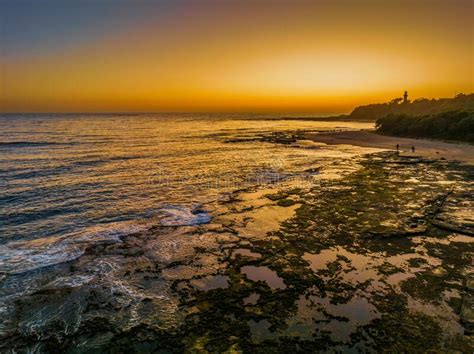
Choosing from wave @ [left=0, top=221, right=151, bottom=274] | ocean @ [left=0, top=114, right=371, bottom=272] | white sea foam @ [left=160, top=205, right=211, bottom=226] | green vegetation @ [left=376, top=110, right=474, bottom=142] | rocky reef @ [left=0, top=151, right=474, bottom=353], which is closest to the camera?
rocky reef @ [left=0, top=151, right=474, bottom=353]

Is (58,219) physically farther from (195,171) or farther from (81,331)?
(195,171)

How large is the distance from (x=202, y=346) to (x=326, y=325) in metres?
2.73

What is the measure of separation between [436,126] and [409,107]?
10063 cm

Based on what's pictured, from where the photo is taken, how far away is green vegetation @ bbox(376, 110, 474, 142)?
42.2 m

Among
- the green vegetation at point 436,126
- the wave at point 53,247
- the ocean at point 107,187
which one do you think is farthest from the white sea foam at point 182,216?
the green vegetation at point 436,126

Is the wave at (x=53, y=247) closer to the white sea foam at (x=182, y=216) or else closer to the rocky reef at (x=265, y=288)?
the rocky reef at (x=265, y=288)

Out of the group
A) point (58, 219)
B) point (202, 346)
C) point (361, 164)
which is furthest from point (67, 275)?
point (361, 164)

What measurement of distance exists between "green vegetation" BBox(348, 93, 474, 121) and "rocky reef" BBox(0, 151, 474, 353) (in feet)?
334

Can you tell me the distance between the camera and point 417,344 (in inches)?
233

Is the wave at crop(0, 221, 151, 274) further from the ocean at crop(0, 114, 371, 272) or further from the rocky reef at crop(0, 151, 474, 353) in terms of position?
the rocky reef at crop(0, 151, 474, 353)

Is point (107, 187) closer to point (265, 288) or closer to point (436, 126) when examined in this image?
point (265, 288)

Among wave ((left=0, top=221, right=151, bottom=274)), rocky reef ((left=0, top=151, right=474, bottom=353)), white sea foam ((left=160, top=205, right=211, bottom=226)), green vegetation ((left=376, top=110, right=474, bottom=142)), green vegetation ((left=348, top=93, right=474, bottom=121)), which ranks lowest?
wave ((left=0, top=221, right=151, bottom=274))

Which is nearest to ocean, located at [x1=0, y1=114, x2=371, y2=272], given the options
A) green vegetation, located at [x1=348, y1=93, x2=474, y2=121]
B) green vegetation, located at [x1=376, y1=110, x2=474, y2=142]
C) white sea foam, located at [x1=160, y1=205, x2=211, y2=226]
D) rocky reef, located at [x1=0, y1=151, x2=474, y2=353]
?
white sea foam, located at [x1=160, y1=205, x2=211, y2=226]

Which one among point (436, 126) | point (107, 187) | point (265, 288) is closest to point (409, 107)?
point (436, 126)
